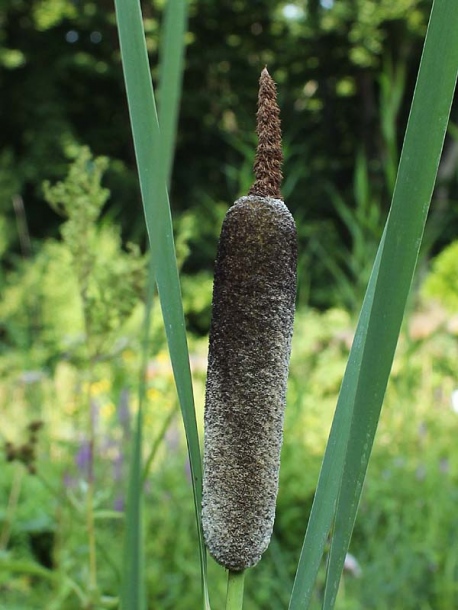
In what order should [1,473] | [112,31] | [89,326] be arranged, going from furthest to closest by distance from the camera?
[112,31]
[1,473]
[89,326]

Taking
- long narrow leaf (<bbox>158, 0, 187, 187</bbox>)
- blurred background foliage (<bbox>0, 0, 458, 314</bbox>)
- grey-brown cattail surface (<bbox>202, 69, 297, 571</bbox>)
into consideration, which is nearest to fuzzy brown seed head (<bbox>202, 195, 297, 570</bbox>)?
grey-brown cattail surface (<bbox>202, 69, 297, 571</bbox>)

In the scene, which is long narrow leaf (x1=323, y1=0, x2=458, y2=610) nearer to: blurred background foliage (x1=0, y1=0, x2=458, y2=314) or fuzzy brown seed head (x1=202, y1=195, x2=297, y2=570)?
fuzzy brown seed head (x1=202, y1=195, x2=297, y2=570)

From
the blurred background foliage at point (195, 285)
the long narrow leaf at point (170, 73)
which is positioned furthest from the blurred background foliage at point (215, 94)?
the long narrow leaf at point (170, 73)

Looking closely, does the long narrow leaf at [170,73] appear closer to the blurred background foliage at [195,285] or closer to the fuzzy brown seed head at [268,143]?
the fuzzy brown seed head at [268,143]

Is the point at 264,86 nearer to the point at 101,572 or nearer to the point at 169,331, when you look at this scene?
the point at 169,331

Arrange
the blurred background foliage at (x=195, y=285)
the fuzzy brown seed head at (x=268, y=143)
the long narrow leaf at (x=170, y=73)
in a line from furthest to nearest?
the blurred background foliage at (x=195, y=285), the fuzzy brown seed head at (x=268, y=143), the long narrow leaf at (x=170, y=73)

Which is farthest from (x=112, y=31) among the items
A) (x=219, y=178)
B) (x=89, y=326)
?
(x=89, y=326)

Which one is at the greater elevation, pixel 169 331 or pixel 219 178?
pixel 169 331
